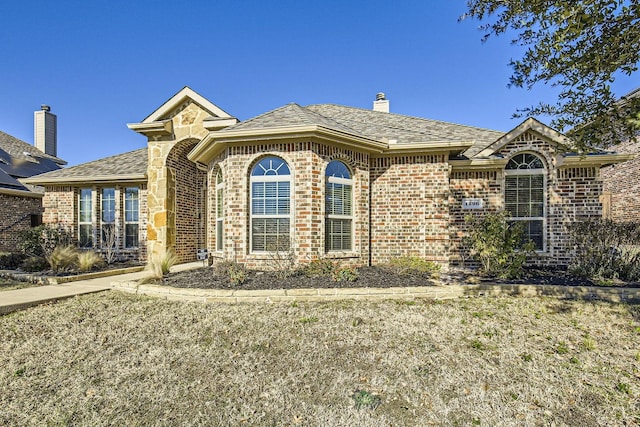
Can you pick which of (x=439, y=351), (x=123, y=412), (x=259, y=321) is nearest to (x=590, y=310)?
(x=439, y=351)

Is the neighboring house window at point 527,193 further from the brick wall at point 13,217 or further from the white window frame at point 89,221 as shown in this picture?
the brick wall at point 13,217

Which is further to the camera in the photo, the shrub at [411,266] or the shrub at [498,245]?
the shrub at [411,266]

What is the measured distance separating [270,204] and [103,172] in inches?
317

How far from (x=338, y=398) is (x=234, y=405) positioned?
3.41 feet

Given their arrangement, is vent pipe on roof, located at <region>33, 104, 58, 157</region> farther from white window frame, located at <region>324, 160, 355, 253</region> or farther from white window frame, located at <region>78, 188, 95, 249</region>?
white window frame, located at <region>324, 160, 355, 253</region>

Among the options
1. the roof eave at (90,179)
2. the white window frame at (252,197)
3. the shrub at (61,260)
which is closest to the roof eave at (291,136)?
the white window frame at (252,197)

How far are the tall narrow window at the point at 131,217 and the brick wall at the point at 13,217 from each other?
20.6 ft

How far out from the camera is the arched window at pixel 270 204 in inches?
323

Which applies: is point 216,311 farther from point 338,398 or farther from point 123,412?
point 338,398

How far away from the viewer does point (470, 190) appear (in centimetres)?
984

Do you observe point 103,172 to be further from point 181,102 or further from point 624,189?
point 624,189

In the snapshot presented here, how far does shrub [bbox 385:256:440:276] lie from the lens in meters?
7.98

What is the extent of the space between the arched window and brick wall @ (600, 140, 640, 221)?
1655 centimetres

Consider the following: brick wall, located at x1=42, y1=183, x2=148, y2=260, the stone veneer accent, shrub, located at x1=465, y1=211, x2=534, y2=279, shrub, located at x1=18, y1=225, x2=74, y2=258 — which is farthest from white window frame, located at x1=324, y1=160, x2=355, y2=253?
shrub, located at x1=18, y1=225, x2=74, y2=258
